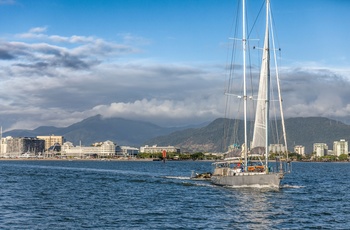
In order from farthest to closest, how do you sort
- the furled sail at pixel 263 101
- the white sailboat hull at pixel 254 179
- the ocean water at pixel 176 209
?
1. the furled sail at pixel 263 101
2. the white sailboat hull at pixel 254 179
3. the ocean water at pixel 176 209

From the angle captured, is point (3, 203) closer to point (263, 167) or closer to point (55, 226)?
point (55, 226)

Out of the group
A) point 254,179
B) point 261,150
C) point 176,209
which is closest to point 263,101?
point 261,150

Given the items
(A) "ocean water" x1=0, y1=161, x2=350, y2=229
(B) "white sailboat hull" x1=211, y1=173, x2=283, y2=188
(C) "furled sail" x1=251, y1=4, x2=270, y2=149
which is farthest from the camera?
(C) "furled sail" x1=251, y1=4, x2=270, y2=149

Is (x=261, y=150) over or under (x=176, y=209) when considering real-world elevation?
over

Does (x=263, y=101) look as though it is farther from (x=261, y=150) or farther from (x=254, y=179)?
(x=254, y=179)

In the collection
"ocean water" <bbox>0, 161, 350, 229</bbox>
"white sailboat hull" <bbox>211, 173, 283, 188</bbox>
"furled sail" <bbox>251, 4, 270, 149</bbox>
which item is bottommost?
"ocean water" <bbox>0, 161, 350, 229</bbox>

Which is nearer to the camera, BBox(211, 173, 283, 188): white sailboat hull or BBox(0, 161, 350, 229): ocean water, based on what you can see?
BBox(0, 161, 350, 229): ocean water

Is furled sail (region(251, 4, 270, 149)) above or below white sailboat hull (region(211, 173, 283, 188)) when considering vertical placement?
above

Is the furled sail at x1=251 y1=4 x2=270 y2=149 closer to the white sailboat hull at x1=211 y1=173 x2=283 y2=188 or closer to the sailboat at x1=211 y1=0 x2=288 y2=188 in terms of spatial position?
the sailboat at x1=211 y1=0 x2=288 y2=188

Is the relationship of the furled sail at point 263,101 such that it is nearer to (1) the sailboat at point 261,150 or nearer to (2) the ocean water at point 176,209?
(1) the sailboat at point 261,150

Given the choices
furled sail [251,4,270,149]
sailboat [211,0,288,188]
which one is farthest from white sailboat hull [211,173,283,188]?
furled sail [251,4,270,149]

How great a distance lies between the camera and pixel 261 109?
7400cm

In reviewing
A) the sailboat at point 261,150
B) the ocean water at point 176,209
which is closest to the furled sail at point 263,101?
the sailboat at point 261,150

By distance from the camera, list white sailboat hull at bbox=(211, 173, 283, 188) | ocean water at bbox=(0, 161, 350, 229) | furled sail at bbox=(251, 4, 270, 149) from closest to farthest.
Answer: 1. ocean water at bbox=(0, 161, 350, 229)
2. white sailboat hull at bbox=(211, 173, 283, 188)
3. furled sail at bbox=(251, 4, 270, 149)
